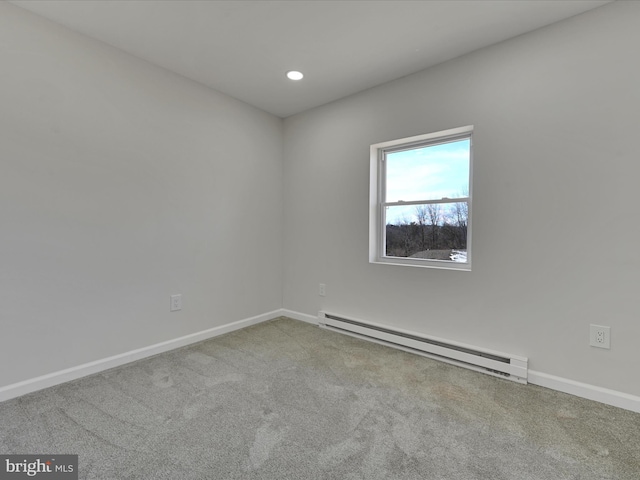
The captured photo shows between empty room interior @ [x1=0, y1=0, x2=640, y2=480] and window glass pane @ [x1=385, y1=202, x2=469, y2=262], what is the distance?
0.06 feet

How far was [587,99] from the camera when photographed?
72.8 inches

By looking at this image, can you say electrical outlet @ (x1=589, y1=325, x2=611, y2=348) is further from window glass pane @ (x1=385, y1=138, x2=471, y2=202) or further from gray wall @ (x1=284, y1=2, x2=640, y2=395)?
window glass pane @ (x1=385, y1=138, x2=471, y2=202)

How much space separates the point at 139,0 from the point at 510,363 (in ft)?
10.9

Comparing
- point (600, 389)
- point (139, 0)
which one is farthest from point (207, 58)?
point (600, 389)

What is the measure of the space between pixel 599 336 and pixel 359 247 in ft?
5.95

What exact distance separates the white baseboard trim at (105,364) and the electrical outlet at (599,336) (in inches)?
112

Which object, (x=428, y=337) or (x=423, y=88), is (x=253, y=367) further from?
(x=423, y=88)

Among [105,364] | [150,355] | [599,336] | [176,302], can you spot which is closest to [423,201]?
[599,336]

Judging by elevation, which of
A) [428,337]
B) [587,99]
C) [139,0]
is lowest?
[428,337]

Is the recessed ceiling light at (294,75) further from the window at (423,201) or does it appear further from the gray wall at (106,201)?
the window at (423,201)

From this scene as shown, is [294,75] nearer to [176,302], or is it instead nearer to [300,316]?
[176,302]

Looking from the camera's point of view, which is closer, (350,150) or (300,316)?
(350,150)

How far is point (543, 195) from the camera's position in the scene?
6.54ft

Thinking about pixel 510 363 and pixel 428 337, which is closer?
pixel 510 363
